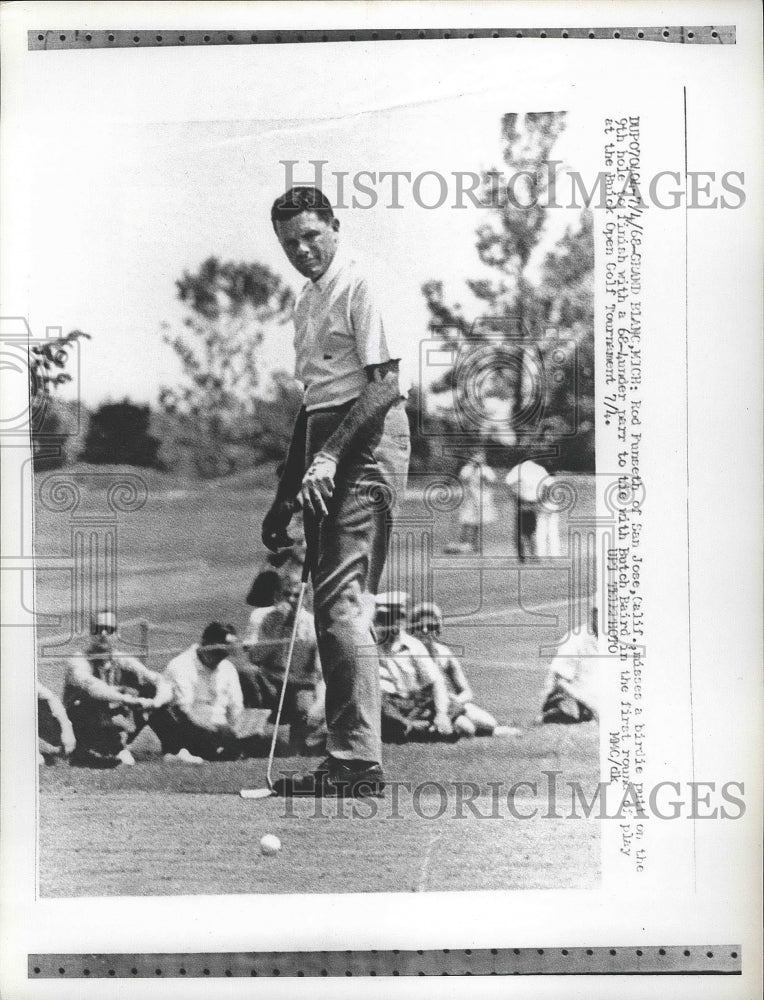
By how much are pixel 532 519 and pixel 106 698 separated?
1038 mm

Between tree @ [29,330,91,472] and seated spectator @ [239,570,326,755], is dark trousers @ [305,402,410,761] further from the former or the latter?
tree @ [29,330,91,472]

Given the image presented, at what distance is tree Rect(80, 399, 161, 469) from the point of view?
1.64 meters

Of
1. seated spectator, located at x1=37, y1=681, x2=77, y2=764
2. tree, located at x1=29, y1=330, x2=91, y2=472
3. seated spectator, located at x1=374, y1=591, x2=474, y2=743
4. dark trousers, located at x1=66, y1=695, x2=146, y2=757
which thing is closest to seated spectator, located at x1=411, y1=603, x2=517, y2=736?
seated spectator, located at x1=374, y1=591, x2=474, y2=743

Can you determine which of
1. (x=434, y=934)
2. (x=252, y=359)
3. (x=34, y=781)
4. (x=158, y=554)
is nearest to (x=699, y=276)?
(x=252, y=359)

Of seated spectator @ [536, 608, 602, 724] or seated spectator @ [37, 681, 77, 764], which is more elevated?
seated spectator @ [536, 608, 602, 724]

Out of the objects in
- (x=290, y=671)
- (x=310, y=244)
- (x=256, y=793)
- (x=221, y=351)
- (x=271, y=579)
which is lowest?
(x=256, y=793)

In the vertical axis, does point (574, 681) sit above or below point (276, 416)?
below

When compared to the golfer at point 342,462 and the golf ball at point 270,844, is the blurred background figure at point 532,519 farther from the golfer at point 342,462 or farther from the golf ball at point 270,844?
the golf ball at point 270,844

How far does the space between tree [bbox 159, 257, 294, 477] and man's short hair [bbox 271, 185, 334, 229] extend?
13cm

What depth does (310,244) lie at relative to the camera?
5.40ft

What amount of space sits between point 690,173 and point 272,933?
194cm

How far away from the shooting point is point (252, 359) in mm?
1646

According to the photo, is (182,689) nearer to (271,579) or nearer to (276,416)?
(271,579)
